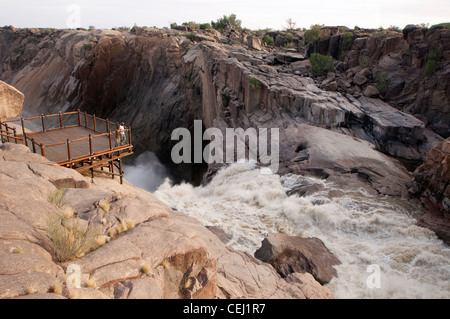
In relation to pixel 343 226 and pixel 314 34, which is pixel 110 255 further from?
pixel 314 34

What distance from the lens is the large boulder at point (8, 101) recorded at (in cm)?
1092

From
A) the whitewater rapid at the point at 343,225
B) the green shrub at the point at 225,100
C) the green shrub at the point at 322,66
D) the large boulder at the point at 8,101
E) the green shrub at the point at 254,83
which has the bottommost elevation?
the whitewater rapid at the point at 343,225

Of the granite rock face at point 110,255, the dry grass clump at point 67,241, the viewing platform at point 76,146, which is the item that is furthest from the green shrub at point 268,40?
the dry grass clump at point 67,241

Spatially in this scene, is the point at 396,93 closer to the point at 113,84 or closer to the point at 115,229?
the point at 115,229

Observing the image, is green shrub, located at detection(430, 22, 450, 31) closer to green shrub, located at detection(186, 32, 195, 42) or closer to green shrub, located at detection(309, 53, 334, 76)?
green shrub, located at detection(309, 53, 334, 76)

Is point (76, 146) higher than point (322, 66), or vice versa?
point (322, 66)

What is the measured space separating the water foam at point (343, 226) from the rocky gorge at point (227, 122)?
27 cm

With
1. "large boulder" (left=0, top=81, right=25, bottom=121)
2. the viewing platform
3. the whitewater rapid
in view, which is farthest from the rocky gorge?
"large boulder" (left=0, top=81, right=25, bottom=121)

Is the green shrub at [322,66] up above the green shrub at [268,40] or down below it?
below

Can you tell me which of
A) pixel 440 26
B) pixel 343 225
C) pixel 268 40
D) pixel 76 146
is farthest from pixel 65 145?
pixel 268 40

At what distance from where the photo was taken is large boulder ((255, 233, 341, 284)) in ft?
27.5

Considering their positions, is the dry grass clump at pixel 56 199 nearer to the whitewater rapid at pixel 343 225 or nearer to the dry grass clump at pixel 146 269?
the dry grass clump at pixel 146 269

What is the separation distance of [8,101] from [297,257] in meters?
10.2

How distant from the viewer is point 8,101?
11.1 m
